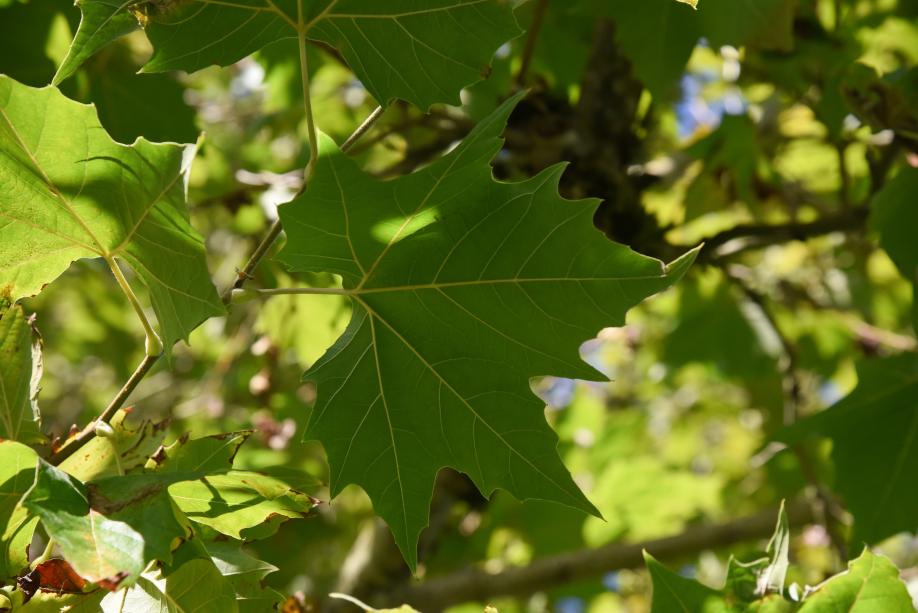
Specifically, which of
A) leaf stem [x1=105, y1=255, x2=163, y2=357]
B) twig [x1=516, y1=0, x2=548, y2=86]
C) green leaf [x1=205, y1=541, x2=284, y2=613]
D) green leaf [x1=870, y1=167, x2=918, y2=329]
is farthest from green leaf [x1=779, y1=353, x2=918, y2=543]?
leaf stem [x1=105, y1=255, x2=163, y2=357]

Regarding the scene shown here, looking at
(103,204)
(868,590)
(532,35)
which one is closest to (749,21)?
(532,35)

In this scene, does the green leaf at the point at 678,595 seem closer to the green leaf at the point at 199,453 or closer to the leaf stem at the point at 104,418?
the green leaf at the point at 199,453

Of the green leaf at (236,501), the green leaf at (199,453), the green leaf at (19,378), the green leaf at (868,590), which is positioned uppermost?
the green leaf at (19,378)

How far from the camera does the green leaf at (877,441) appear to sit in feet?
6.16

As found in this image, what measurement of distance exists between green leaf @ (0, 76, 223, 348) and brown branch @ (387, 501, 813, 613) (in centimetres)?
181

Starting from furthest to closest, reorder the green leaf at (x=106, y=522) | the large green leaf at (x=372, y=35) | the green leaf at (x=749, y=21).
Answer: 1. the green leaf at (x=749, y=21)
2. the large green leaf at (x=372, y=35)
3. the green leaf at (x=106, y=522)

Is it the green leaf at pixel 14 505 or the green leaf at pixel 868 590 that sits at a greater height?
the green leaf at pixel 14 505

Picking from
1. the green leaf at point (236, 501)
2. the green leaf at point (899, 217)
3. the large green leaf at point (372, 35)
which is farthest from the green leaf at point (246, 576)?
the green leaf at point (899, 217)

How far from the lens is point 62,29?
207cm

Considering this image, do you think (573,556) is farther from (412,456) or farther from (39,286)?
(39,286)

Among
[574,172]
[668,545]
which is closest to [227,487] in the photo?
[574,172]

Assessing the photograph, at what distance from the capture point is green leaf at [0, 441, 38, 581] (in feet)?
3.55

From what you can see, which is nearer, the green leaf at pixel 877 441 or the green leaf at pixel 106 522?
the green leaf at pixel 106 522

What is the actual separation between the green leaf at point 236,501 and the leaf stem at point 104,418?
0.14 meters
